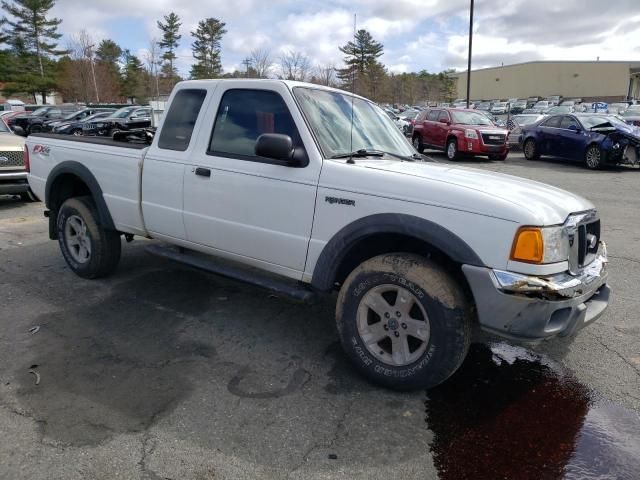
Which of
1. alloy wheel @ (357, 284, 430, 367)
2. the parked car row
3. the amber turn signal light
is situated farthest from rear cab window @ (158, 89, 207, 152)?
the parked car row

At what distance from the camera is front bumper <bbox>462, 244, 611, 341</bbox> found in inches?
108

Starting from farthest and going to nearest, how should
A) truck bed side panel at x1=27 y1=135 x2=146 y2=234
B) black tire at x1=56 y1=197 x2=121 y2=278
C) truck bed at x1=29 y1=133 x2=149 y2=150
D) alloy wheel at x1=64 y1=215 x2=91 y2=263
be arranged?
alloy wheel at x1=64 y1=215 x2=91 y2=263
black tire at x1=56 y1=197 x2=121 y2=278
truck bed at x1=29 y1=133 x2=149 y2=150
truck bed side panel at x1=27 y1=135 x2=146 y2=234

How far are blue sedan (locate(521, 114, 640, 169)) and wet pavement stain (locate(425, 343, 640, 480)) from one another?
45.9ft

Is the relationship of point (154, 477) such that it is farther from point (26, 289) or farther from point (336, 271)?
point (26, 289)

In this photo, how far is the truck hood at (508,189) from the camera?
2869mm

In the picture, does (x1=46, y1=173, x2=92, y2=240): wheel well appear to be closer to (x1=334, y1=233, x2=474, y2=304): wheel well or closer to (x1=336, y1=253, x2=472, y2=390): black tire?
(x1=334, y1=233, x2=474, y2=304): wheel well

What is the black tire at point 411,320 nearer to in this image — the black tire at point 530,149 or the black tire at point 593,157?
the black tire at point 593,157

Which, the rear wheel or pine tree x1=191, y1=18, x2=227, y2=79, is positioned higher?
pine tree x1=191, y1=18, x2=227, y2=79

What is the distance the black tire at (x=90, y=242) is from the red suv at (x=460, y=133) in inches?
553

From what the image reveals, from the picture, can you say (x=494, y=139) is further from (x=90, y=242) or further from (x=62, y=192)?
(x=90, y=242)

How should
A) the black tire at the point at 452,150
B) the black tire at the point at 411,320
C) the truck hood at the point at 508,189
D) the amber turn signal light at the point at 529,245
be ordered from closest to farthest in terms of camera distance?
the amber turn signal light at the point at 529,245 < the truck hood at the point at 508,189 < the black tire at the point at 411,320 < the black tire at the point at 452,150

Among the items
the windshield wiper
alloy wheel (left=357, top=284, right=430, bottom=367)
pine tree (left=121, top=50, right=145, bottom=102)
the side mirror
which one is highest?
pine tree (left=121, top=50, right=145, bottom=102)

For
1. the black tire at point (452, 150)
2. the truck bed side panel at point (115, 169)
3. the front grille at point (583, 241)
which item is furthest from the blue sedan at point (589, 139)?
the truck bed side panel at point (115, 169)

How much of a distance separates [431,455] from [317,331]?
1.68 meters
